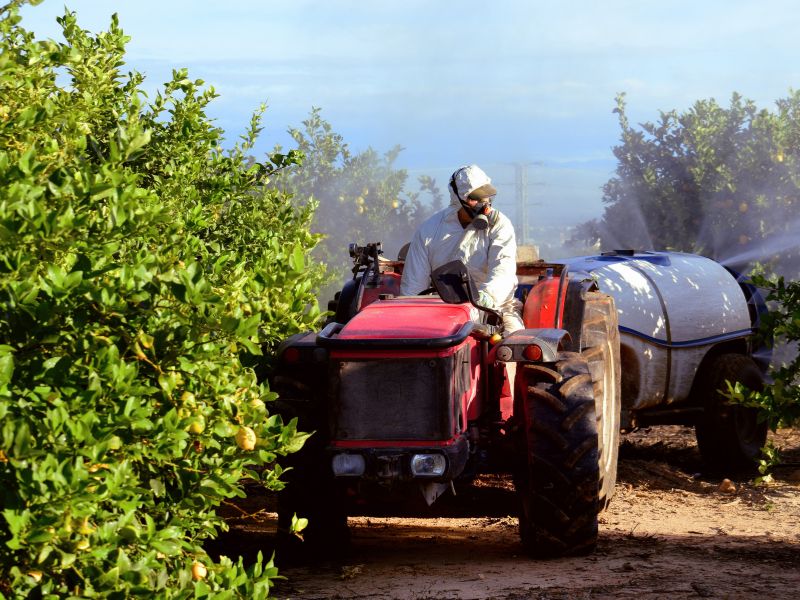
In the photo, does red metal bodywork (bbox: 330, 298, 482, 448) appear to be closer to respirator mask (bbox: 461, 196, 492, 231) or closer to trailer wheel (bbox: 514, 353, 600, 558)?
trailer wheel (bbox: 514, 353, 600, 558)

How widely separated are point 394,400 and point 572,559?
57.5 inches

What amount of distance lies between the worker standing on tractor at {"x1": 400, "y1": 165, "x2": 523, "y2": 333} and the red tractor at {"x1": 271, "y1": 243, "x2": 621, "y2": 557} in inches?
12.1

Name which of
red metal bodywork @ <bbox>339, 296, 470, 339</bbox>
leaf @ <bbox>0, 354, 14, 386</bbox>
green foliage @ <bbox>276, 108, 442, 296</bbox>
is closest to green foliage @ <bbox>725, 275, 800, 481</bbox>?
red metal bodywork @ <bbox>339, 296, 470, 339</bbox>

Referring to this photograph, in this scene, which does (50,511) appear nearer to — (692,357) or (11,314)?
(11,314)

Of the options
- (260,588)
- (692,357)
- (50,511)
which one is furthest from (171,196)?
(692,357)

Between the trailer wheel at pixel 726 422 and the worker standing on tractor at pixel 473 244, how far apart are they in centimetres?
337

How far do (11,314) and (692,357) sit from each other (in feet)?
27.0

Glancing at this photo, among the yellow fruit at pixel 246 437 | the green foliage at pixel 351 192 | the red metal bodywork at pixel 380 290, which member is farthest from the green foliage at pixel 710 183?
the yellow fruit at pixel 246 437

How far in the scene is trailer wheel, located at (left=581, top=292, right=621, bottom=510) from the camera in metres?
7.52

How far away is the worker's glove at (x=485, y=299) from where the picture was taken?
24.1 ft

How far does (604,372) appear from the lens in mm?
8141

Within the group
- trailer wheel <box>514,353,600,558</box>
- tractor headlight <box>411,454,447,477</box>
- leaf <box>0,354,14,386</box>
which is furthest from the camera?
trailer wheel <box>514,353,600,558</box>

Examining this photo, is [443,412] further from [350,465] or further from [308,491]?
[308,491]

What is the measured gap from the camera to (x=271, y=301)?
517 centimetres
